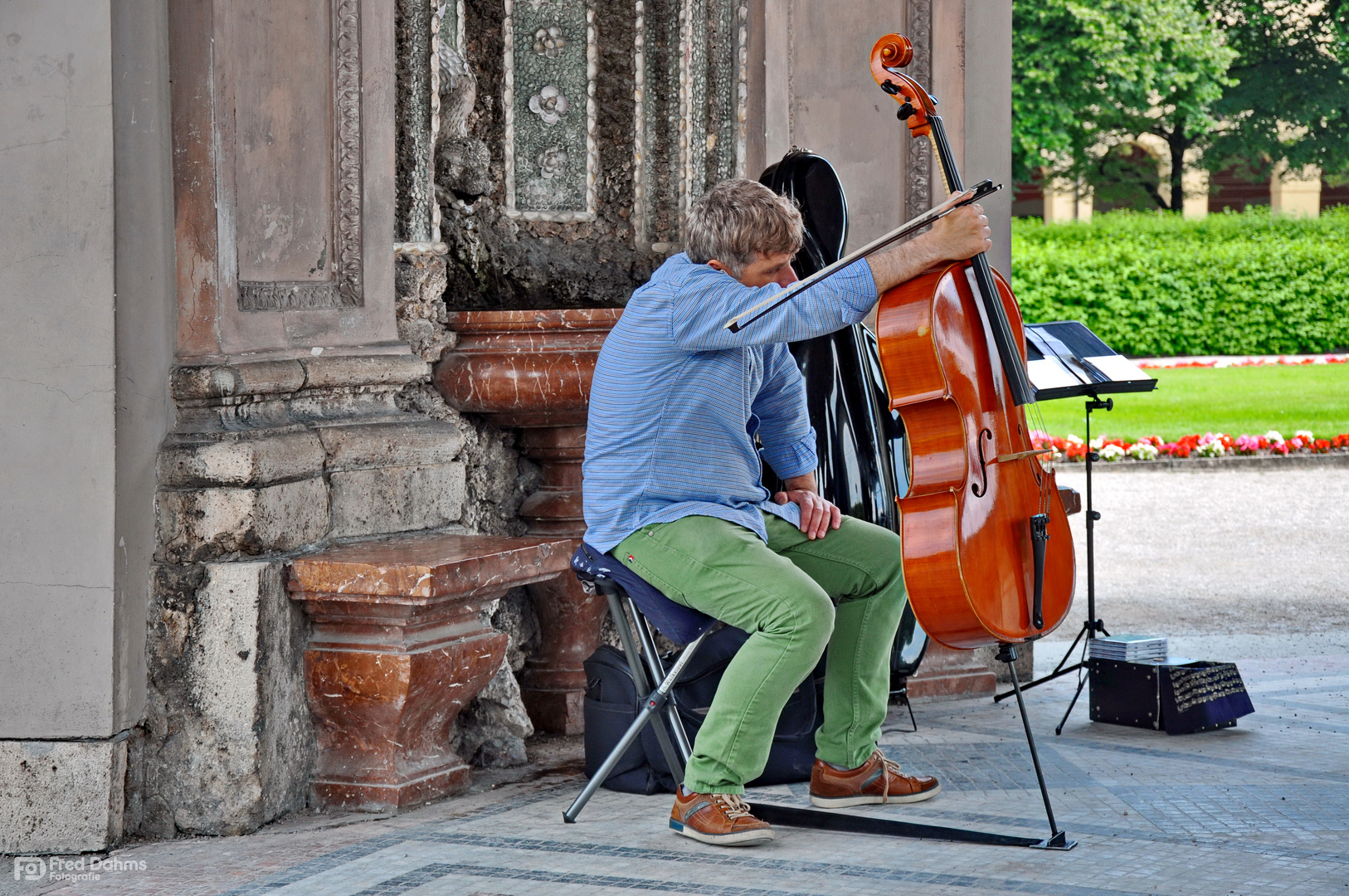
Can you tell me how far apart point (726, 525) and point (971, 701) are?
6.71 ft

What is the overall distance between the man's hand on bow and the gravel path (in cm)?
296

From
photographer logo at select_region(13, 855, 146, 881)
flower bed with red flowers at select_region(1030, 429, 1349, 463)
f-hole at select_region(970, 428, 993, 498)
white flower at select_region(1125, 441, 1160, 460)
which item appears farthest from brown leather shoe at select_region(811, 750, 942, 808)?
white flower at select_region(1125, 441, 1160, 460)

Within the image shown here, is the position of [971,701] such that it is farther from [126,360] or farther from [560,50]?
[126,360]

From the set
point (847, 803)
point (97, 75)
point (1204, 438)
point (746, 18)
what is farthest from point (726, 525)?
point (1204, 438)

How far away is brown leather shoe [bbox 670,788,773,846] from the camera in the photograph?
12.2 feet

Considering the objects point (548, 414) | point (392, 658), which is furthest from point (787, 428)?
point (392, 658)

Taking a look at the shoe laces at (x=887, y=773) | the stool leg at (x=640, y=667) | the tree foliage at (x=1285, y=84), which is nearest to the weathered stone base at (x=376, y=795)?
the stool leg at (x=640, y=667)

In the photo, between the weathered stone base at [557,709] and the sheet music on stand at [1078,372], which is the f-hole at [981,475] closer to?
the sheet music on stand at [1078,372]

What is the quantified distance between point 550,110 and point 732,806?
9.18 ft

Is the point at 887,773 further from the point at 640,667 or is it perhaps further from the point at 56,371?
the point at 56,371

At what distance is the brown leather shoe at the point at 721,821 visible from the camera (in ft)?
12.2

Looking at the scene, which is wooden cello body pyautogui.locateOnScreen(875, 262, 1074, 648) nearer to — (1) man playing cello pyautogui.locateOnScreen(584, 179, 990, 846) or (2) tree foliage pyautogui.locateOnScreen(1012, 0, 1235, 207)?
(1) man playing cello pyautogui.locateOnScreen(584, 179, 990, 846)

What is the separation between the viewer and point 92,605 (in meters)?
3.84

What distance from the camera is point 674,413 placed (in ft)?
12.5
